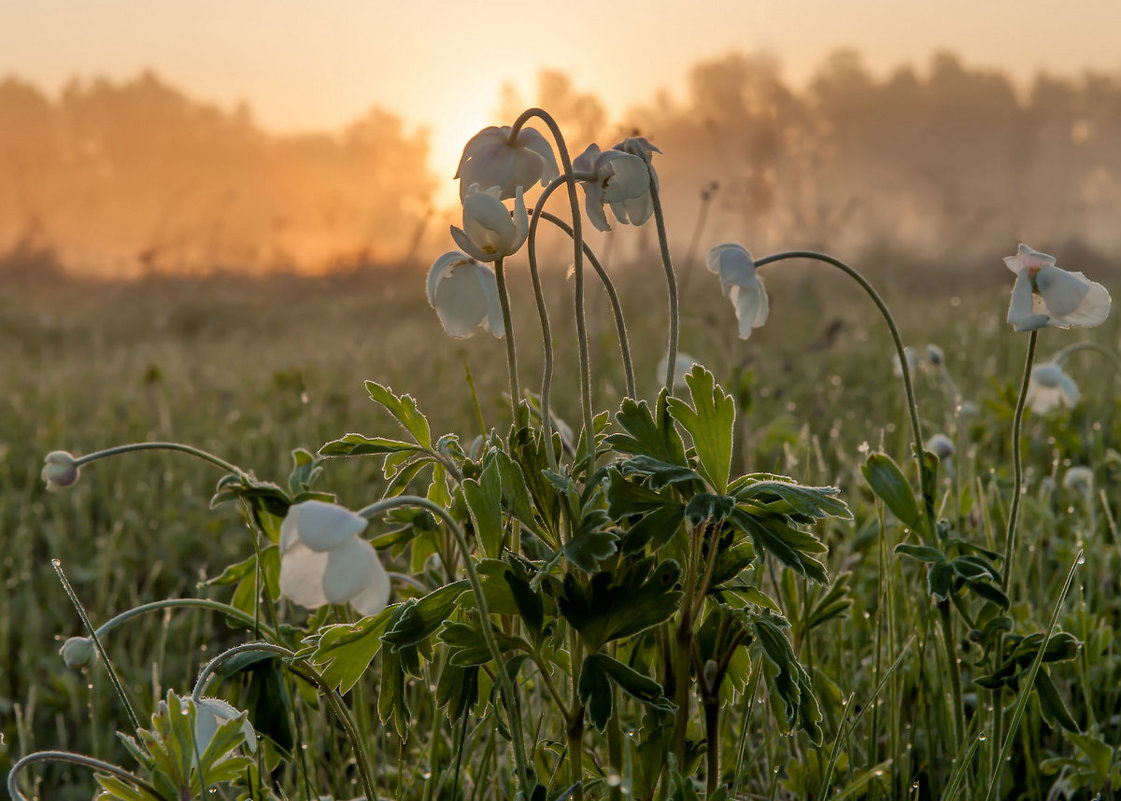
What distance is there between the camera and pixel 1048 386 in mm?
2123

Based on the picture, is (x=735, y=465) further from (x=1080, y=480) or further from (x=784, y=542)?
(x=784, y=542)

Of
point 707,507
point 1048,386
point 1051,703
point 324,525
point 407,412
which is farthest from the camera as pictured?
point 1048,386

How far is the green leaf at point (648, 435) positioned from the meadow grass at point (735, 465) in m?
0.32

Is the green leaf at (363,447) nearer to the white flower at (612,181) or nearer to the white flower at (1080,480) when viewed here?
the white flower at (612,181)

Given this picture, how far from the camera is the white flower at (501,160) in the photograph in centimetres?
103

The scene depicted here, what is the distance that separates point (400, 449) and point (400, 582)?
41 centimetres

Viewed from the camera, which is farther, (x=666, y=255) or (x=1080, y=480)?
(x=1080, y=480)

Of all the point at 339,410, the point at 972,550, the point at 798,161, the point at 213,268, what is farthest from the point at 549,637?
the point at 213,268

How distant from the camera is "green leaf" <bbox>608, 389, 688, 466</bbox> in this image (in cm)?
94

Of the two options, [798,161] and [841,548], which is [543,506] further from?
[798,161]

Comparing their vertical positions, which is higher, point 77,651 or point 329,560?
point 329,560

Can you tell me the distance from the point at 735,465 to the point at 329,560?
1804mm

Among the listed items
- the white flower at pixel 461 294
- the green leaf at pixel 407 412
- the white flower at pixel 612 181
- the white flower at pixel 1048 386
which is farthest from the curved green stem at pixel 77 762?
the white flower at pixel 1048 386

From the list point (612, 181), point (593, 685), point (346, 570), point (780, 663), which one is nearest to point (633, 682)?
point (593, 685)
